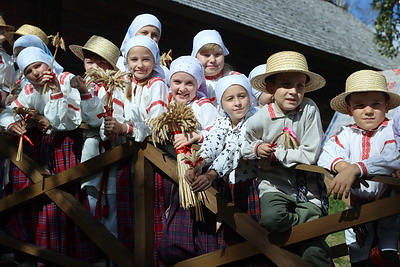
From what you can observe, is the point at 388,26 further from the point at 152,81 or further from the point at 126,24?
the point at 152,81

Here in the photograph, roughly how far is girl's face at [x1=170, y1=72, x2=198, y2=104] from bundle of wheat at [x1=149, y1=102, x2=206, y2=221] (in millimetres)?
516

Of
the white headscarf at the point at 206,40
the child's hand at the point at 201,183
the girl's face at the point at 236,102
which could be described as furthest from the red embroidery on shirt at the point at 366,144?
the white headscarf at the point at 206,40

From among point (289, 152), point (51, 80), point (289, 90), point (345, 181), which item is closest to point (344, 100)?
point (289, 90)

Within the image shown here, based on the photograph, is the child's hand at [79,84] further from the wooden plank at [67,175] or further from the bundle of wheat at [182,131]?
the bundle of wheat at [182,131]

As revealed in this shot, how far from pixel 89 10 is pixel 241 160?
5.72 metres

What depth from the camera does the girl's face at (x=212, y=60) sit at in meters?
4.98

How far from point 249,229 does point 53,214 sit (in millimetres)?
1609

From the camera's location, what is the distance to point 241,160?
3.70 m

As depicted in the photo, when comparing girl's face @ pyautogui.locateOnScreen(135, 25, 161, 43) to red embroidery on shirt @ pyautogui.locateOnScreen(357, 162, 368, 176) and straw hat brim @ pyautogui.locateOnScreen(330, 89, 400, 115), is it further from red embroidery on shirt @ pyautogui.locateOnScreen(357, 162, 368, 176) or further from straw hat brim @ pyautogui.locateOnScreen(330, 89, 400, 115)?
red embroidery on shirt @ pyautogui.locateOnScreen(357, 162, 368, 176)

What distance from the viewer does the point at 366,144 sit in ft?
11.7

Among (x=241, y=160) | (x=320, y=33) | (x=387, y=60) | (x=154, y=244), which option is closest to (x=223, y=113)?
(x=241, y=160)

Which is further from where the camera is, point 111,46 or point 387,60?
point 387,60

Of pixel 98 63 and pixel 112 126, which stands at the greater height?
pixel 98 63

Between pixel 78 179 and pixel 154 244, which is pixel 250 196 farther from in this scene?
pixel 78 179
